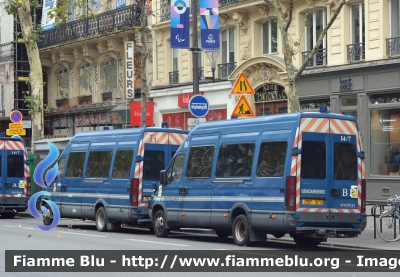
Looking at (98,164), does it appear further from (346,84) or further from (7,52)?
(7,52)

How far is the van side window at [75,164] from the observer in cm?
2467

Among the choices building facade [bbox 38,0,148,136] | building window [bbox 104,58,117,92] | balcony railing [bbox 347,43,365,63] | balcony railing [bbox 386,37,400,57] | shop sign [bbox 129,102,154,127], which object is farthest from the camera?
building window [bbox 104,58,117,92]

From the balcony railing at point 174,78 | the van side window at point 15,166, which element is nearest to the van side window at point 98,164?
the van side window at point 15,166

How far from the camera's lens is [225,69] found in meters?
36.5

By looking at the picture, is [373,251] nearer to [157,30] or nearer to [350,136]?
[350,136]

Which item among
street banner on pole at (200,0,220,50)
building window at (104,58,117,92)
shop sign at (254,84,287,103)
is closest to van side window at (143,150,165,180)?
street banner on pole at (200,0,220,50)

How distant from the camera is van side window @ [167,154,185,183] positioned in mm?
20892

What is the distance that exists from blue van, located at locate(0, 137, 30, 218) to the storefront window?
11.4m

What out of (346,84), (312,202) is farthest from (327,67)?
(312,202)

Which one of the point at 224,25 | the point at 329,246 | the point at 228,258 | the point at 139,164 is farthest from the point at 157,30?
the point at 228,258

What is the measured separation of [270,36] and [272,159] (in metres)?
17.3

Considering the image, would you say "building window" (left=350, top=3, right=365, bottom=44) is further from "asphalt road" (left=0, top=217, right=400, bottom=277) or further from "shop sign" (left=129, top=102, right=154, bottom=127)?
"shop sign" (left=129, top=102, right=154, bottom=127)

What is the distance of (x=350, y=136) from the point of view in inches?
701

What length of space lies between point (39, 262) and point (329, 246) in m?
6.73
